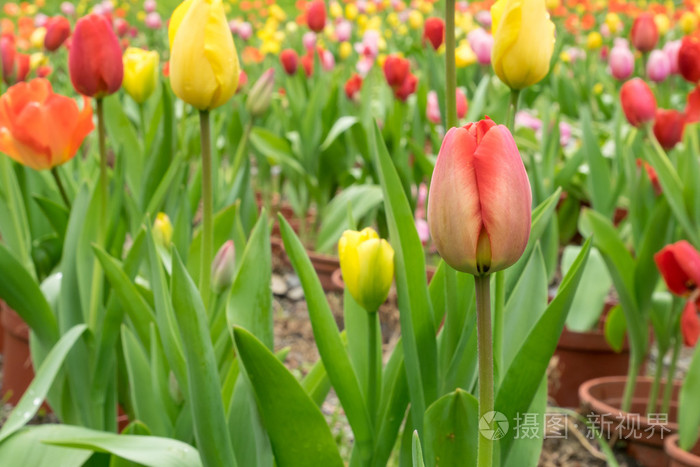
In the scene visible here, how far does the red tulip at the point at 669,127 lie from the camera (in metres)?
1.70

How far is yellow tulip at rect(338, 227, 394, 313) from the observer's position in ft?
2.77

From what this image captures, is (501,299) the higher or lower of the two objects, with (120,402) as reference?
higher

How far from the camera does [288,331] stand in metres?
2.24

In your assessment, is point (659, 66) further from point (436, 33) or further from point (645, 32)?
point (436, 33)

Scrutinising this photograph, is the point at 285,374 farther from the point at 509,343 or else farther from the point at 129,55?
the point at 129,55

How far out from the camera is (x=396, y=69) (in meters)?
2.21

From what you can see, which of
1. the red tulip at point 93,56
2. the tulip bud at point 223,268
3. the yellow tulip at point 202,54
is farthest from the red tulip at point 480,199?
the red tulip at point 93,56

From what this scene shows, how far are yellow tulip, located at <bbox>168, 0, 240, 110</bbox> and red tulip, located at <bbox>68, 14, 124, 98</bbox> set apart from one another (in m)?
0.24

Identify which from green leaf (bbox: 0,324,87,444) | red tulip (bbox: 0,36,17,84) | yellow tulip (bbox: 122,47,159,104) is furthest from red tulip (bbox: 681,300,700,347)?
red tulip (bbox: 0,36,17,84)

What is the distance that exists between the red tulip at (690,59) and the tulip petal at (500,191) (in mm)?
1426

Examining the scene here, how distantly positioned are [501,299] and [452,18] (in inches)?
10.6

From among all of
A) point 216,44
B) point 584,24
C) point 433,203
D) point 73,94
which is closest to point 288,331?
point 73,94

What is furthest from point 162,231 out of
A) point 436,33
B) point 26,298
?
point 436,33

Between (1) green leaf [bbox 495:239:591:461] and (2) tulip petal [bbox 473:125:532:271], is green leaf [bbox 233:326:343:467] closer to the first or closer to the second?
(1) green leaf [bbox 495:239:591:461]
